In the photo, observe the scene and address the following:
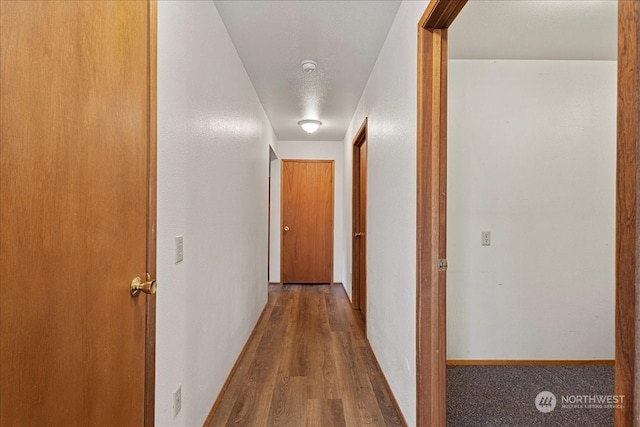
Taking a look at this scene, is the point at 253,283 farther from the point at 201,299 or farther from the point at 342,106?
the point at 342,106

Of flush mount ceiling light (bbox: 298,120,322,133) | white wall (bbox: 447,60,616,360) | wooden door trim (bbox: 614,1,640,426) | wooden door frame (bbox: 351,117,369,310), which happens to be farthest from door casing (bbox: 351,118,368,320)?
wooden door trim (bbox: 614,1,640,426)

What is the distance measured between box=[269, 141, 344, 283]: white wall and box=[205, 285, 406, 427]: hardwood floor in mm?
1636

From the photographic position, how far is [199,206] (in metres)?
1.54

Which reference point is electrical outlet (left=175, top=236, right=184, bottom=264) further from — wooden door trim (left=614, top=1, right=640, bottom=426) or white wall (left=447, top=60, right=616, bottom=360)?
white wall (left=447, top=60, right=616, bottom=360)

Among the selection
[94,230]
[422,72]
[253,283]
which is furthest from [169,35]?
[253,283]

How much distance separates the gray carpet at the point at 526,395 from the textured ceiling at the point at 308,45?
7.97 ft

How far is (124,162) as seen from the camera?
0.91m

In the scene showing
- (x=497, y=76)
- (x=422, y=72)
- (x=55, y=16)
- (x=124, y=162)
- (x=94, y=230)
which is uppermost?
(x=497, y=76)

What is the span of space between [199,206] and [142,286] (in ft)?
2.04

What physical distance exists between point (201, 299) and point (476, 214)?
2081 mm

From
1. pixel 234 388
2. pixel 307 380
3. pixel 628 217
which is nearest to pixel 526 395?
pixel 307 380

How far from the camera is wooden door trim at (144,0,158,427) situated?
3.42 feet

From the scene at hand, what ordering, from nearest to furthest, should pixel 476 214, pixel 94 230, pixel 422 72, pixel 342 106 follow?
pixel 94 230
pixel 422 72
pixel 476 214
pixel 342 106

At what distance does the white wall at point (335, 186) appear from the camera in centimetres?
508
